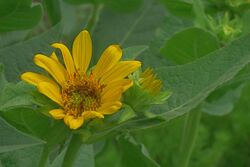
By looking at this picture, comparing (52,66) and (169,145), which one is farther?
(169,145)

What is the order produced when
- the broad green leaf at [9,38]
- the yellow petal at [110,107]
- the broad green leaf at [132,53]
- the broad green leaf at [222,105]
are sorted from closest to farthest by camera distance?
the yellow petal at [110,107], the broad green leaf at [132,53], the broad green leaf at [9,38], the broad green leaf at [222,105]

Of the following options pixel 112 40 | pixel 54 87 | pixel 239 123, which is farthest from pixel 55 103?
pixel 239 123

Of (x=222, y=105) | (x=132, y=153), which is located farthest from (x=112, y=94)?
(x=222, y=105)

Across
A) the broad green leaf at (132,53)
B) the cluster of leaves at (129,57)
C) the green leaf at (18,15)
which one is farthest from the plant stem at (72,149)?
the green leaf at (18,15)

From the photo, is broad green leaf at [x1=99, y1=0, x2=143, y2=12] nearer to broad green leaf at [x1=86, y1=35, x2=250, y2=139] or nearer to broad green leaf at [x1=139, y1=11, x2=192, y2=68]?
broad green leaf at [x1=139, y1=11, x2=192, y2=68]

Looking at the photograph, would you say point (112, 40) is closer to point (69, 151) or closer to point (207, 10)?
point (207, 10)

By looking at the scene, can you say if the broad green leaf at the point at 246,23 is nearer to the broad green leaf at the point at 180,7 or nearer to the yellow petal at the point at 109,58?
the broad green leaf at the point at 180,7

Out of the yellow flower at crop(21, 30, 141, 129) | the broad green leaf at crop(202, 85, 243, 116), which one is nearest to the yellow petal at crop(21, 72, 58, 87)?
the yellow flower at crop(21, 30, 141, 129)
